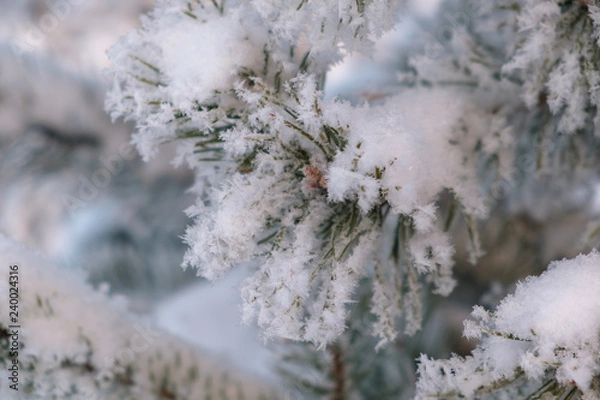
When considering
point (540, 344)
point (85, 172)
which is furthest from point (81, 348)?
point (85, 172)

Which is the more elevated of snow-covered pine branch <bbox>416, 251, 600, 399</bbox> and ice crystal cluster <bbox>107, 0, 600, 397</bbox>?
ice crystal cluster <bbox>107, 0, 600, 397</bbox>

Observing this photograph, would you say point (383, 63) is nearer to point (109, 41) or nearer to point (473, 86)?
point (473, 86)

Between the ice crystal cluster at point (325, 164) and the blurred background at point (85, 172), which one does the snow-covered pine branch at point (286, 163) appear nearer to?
the ice crystal cluster at point (325, 164)

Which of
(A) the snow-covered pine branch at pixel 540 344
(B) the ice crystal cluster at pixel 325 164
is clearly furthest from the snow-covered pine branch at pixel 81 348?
(A) the snow-covered pine branch at pixel 540 344

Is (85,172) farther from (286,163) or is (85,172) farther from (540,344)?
(540,344)

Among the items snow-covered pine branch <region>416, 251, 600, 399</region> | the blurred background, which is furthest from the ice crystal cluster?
the blurred background

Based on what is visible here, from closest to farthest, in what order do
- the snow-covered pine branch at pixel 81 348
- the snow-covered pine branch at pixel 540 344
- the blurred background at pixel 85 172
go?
the snow-covered pine branch at pixel 540 344, the snow-covered pine branch at pixel 81 348, the blurred background at pixel 85 172

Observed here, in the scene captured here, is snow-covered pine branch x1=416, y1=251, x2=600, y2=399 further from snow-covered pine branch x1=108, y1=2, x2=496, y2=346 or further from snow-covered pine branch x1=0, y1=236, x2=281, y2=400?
snow-covered pine branch x1=0, y1=236, x2=281, y2=400

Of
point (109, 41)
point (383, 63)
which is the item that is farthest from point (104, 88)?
point (383, 63)
